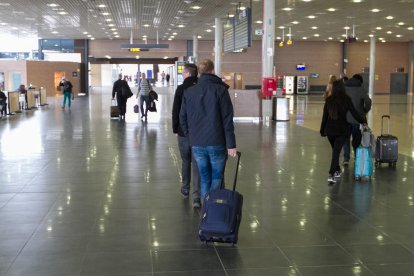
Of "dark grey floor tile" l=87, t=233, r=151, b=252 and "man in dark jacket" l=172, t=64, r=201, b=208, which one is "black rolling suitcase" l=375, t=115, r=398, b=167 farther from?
"dark grey floor tile" l=87, t=233, r=151, b=252

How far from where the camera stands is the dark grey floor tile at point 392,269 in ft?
13.5

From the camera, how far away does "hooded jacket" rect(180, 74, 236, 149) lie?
5043 mm

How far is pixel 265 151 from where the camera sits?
1080 cm

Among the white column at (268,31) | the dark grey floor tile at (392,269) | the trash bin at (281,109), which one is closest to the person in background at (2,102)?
the white column at (268,31)

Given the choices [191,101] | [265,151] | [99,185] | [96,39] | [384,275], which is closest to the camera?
[384,275]

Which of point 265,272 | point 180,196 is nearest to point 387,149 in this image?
point 180,196

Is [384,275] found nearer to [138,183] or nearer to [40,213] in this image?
[40,213]

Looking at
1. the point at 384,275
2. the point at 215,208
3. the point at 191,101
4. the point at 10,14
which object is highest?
the point at 10,14

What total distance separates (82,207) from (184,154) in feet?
4.45

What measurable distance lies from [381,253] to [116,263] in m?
2.21

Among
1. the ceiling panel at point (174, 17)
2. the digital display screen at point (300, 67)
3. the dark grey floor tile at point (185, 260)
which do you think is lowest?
the dark grey floor tile at point (185, 260)

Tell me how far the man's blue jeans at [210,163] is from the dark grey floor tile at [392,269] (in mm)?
1689

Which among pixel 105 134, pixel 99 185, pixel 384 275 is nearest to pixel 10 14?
pixel 105 134

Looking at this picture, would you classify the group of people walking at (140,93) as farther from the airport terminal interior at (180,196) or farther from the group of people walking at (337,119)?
the group of people walking at (337,119)
